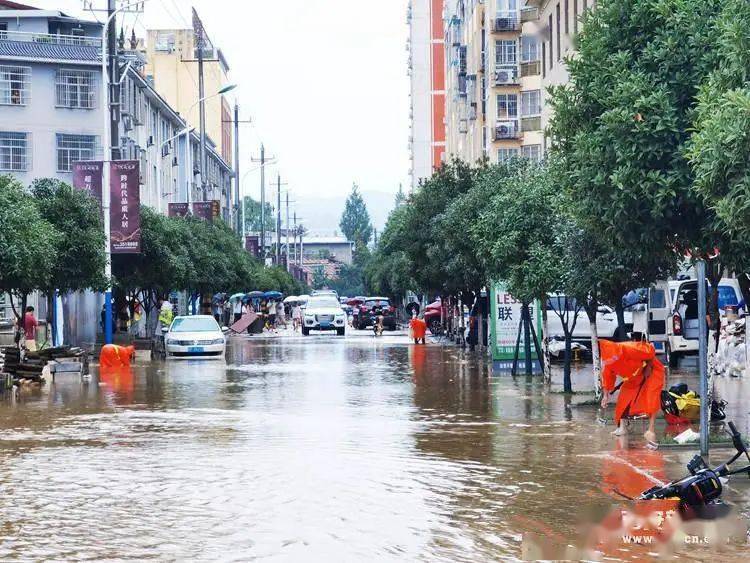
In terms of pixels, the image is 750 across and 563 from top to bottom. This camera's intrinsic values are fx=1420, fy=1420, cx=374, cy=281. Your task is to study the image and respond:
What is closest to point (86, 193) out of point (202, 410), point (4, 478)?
point (202, 410)

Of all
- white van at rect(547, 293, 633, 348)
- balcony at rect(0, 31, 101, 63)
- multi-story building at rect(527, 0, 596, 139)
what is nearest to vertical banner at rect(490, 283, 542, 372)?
white van at rect(547, 293, 633, 348)

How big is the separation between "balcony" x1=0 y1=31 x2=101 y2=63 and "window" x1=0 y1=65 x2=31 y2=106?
72cm

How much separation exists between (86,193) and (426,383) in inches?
573

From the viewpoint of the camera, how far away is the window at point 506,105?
69.8 m

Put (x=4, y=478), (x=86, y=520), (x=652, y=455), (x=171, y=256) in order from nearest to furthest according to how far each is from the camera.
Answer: (x=86, y=520), (x=4, y=478), (x=652, y=455), (x=171, y=256)

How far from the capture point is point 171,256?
50.1m

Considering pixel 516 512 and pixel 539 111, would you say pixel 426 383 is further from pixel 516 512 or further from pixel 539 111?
pixel 539 111

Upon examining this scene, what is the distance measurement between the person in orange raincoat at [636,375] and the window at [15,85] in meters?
46.3

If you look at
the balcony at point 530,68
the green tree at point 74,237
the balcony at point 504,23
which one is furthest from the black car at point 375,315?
the green tree at point 74,237

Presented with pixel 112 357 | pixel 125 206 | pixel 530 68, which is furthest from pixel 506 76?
pixel 112 357

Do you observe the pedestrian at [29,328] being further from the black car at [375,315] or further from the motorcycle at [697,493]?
the black car at [375,315]

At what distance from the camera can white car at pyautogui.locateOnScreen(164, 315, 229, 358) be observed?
142 feet

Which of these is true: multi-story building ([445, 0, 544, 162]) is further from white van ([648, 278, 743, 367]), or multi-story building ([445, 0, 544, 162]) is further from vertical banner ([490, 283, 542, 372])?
vertical banner ([490, 283, 542, 372])

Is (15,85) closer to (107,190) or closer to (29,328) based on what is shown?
(107,190)
